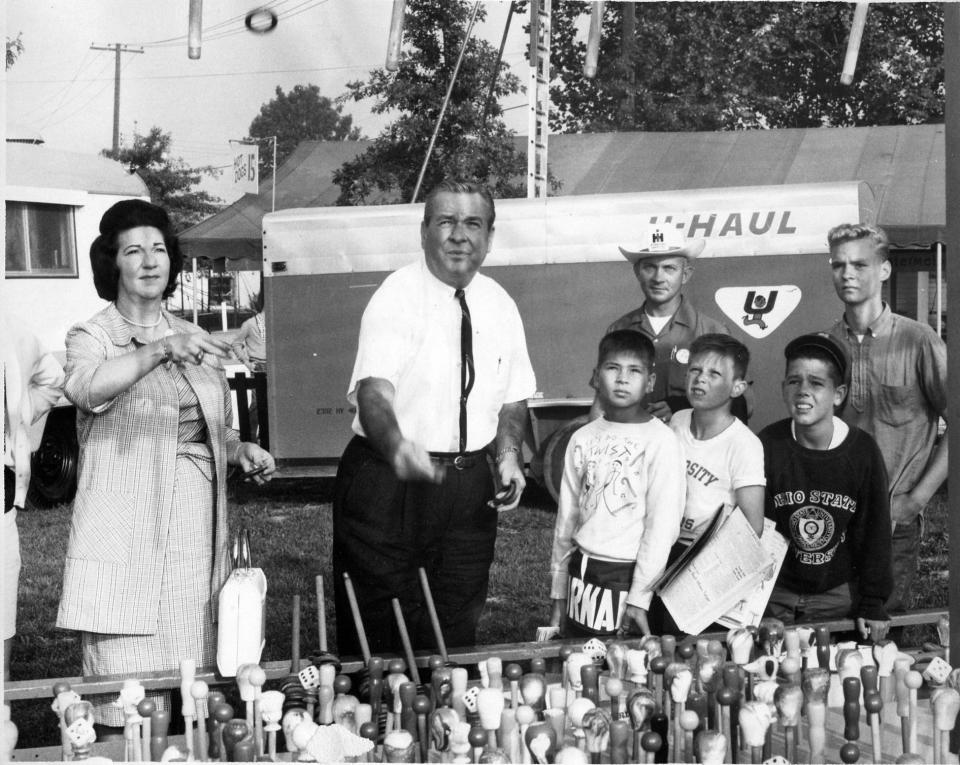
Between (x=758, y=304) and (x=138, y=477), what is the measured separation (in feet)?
5.93

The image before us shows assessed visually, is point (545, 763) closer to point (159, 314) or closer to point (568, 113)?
point (159, 314)

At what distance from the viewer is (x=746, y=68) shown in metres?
3.20

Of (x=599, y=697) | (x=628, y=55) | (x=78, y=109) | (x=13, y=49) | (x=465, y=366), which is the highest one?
(x=628, y=55)

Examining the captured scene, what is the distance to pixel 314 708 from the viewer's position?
252 centimetres

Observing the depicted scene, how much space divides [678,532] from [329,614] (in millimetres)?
1764

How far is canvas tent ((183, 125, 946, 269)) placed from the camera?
3184 millimetres

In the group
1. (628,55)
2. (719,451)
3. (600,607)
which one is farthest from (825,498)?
(628,55)

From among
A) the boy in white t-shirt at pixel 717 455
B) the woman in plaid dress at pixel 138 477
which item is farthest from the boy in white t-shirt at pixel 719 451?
the woman in plaid dress at pixel 138 477

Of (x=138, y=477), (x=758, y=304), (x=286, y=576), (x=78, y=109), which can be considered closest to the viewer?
(x=138, y=477)

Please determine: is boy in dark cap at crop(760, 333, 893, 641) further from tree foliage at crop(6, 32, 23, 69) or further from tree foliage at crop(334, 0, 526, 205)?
tree foliage at crop(6, 32, 23, 69)

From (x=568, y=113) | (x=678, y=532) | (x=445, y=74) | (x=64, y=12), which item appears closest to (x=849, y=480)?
(x=678, y=532)

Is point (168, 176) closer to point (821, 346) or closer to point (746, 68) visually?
point (746, 68)

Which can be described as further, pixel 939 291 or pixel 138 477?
pixel 939 291

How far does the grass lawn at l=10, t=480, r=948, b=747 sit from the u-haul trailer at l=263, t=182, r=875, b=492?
0.29 metres
